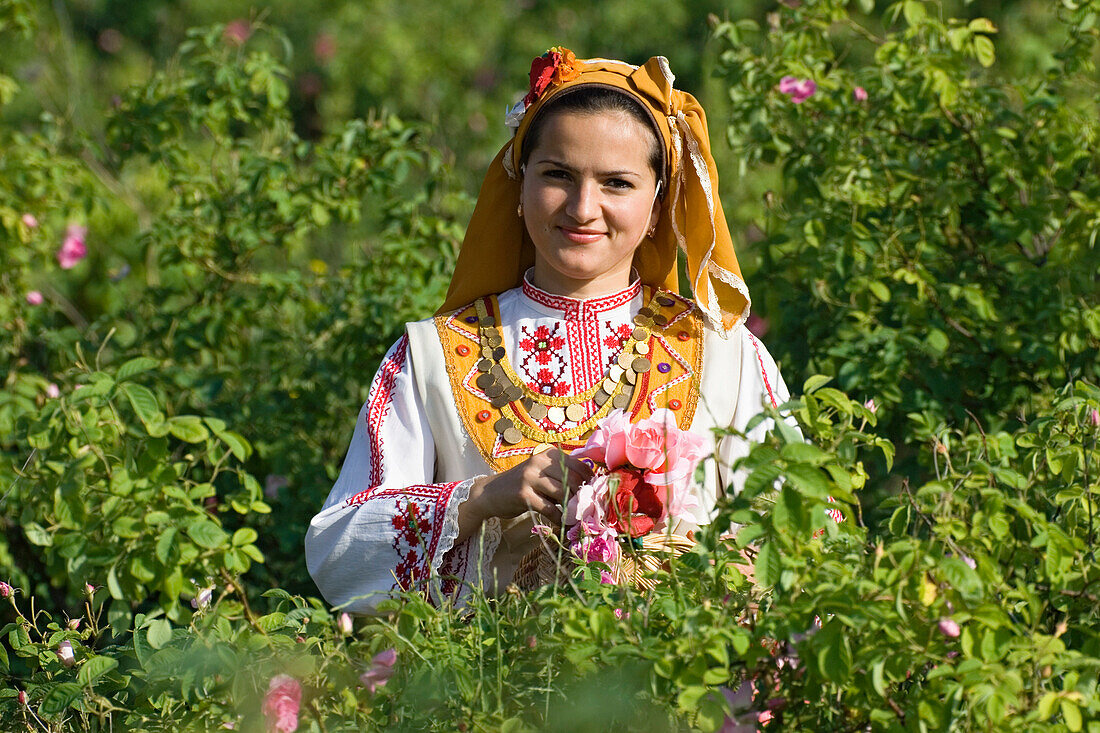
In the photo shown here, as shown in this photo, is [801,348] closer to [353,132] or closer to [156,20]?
[353,132]

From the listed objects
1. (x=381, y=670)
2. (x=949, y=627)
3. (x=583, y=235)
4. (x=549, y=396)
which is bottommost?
(x=381, y=670)

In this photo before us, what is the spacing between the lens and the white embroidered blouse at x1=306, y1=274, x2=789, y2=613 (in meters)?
2.33

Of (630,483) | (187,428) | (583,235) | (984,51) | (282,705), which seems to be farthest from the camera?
(984,51)

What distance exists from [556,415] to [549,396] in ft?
0.16

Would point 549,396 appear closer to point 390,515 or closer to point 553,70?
point 390,515

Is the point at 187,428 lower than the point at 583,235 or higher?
lower

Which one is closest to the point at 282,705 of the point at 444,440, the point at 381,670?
the point at 381,670

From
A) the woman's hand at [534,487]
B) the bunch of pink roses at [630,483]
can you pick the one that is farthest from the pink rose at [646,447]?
the woman's hand at [534,487]

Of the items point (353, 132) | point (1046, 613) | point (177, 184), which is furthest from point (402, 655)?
point (177, 184)

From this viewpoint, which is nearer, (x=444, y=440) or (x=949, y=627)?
(x=949, y=627)

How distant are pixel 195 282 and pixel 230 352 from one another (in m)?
0.25

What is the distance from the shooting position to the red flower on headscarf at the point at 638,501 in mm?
2035

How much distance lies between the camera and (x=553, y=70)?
8.21ft

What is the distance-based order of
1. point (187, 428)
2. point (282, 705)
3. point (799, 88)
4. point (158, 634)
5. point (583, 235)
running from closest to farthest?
1. point (282, 705)
2. point (158, 634)
3. point (187, 428)
4. point (583, 235)
5. point (799, 88)
